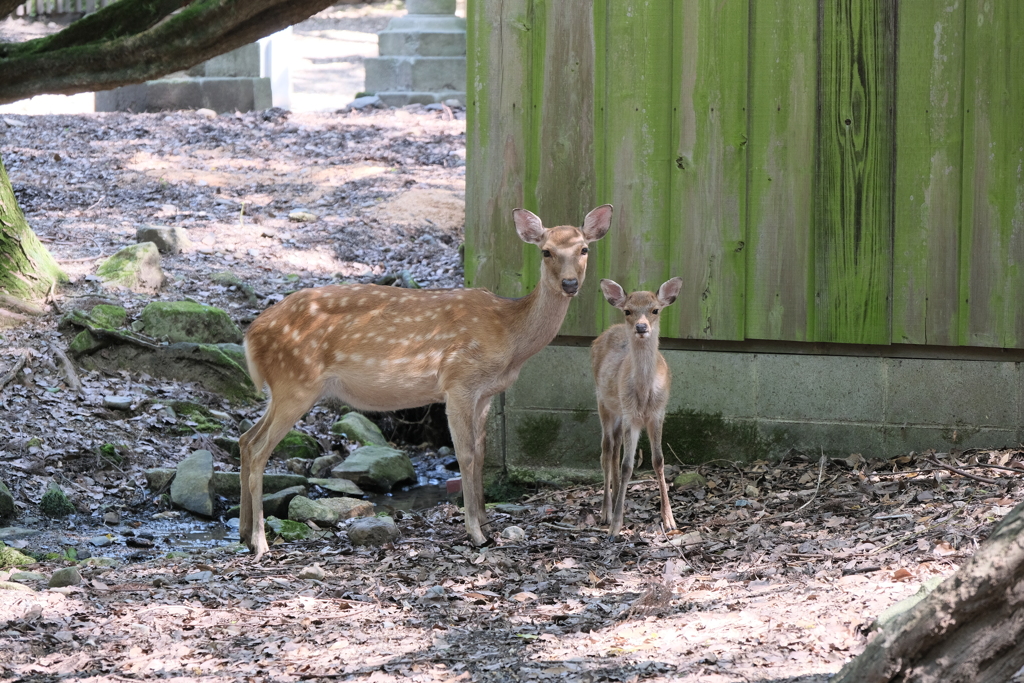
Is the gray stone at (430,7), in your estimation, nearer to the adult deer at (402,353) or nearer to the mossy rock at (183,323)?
the mossy rock at (183,323)

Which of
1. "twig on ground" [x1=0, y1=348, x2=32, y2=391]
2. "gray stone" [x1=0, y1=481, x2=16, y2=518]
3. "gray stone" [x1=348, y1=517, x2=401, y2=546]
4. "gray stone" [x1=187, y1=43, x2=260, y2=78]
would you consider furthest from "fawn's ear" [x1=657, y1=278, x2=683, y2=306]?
"gray stone" [x1=187, y1=43, x2=260, y2=78]

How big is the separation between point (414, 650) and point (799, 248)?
3.23 meters

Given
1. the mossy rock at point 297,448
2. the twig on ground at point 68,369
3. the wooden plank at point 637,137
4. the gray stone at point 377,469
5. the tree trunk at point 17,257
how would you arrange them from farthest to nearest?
the tree trunk at point 17,257, the twig on ground at point 68,369, the mossy rock at point 297,448, the gray stone at point 377,469, the wooden plank at point 637,137

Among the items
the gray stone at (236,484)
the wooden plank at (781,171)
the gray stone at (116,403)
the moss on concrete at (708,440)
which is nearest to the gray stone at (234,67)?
the gray stone at (116,403)

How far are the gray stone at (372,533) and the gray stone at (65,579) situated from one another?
1353 millimetres

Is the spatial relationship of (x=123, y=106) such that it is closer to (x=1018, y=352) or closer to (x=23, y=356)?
(x=23, y=356)

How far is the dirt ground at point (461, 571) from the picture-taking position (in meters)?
4.03

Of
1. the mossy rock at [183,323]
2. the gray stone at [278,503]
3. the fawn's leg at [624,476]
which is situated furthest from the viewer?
the mossy rock at [183,323]

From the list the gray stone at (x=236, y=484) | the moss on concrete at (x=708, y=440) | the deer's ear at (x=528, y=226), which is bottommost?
the gray stone at (x=236, y=484)

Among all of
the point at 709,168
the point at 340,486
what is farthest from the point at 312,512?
the point at 709,168

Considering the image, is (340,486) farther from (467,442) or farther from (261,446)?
(467,442)

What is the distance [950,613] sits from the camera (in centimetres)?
262

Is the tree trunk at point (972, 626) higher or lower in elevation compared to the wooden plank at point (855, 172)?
lower

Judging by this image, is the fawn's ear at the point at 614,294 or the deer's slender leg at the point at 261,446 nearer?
the fawn's ear at the point at 614,294
